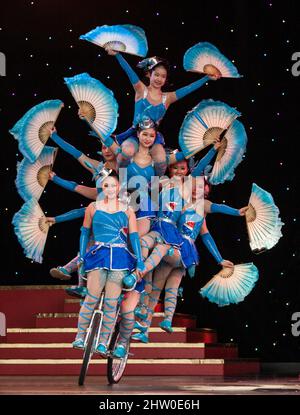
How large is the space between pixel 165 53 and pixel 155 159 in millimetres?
2083

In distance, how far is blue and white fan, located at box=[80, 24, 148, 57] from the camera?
7969 mm

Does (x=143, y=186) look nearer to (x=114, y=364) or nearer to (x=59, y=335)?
(x=114, y=364)

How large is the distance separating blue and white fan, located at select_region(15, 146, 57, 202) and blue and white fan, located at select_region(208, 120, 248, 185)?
137 cm

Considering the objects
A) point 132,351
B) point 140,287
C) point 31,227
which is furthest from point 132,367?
point 140,287

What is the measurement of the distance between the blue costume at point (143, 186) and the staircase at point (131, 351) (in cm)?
140

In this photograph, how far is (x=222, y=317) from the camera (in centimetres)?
929

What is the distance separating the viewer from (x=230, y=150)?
809cm

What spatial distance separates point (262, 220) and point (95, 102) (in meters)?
1.53

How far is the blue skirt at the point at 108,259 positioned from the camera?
6668 millimetres

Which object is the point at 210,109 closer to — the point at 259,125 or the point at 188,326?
the point at 259,125

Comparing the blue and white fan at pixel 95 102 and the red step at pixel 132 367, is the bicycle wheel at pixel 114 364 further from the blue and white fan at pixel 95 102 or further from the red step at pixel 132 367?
the blue and white fan at pixel 95 102
